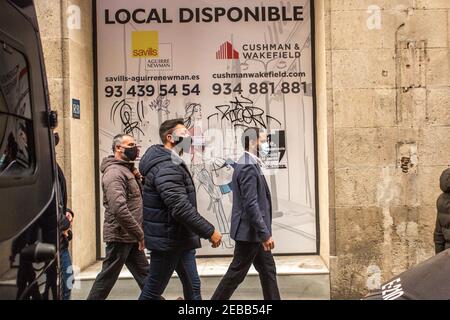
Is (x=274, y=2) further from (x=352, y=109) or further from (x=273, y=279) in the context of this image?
(x=273, y=279)

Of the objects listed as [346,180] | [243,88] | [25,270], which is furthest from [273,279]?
[25,270]

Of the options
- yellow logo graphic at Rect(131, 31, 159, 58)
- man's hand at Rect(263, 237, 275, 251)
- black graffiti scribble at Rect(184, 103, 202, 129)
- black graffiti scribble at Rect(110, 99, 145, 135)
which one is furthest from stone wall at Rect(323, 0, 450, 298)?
black graffiti scribble at Rect(110, 99, 145, 135)

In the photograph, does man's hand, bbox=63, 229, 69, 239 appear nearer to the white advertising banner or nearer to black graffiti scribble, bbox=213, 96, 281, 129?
the white advertising banner

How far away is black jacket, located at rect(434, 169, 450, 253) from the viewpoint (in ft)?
17.5

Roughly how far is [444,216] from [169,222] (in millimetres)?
2629

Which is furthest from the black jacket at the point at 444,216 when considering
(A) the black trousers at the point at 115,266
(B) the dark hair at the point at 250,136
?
(A) the black trousers at the point at 115,266

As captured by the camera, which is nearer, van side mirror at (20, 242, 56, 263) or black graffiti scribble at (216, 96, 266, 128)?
van side mirror at (20, 242, 56, 263)

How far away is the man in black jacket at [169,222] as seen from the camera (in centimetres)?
483

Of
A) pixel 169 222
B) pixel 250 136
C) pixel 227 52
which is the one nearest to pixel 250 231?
pixel 169 222

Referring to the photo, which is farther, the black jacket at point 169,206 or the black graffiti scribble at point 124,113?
the black graffiti scribble at point 124,113

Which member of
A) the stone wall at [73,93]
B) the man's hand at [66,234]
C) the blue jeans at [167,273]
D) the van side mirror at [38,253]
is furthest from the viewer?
the stone wall at [73,93]

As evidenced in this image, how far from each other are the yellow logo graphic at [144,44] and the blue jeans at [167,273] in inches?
132

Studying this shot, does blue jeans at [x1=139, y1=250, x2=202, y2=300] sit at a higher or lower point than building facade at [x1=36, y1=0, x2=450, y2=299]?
lower

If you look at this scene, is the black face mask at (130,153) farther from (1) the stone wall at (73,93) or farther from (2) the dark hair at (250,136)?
(1) the stone wall at (73,93)
